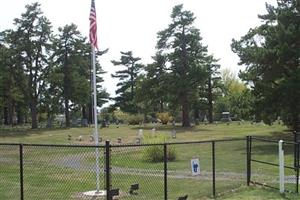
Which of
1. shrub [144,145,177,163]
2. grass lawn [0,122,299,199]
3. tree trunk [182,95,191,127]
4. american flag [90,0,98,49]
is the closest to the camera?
grass lawn [0,122,299,199]

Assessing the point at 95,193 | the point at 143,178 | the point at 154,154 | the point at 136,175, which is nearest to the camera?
the point at 95,193

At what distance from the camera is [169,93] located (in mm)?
72562

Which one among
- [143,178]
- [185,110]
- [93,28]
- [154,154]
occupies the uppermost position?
[93,28]

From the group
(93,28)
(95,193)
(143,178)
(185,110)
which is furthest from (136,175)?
(185,110)

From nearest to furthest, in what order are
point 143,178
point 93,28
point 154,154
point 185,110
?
point 93,28 → point 143,178 → point 154,154 → point 185,110

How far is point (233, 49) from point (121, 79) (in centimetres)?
5981

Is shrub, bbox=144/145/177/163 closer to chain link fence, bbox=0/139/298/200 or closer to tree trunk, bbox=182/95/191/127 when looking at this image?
chain link fence, bbox=0/139/298/200

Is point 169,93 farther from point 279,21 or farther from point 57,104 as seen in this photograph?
point 279,21

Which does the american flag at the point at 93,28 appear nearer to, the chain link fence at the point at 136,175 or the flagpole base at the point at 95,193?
the chain link fence at the point at 136,175

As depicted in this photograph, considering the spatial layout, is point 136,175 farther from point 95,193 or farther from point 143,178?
point 95,193

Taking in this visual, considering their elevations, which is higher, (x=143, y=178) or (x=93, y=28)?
(x=93, y=28)

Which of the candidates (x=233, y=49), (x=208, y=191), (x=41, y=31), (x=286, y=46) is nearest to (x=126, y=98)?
(x=41, y=31)

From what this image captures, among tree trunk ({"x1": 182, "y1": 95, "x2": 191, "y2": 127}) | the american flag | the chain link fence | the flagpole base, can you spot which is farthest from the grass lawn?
tree trunk ({"x1": 182, "y1": 95, "x2": 191, "y2": 127})

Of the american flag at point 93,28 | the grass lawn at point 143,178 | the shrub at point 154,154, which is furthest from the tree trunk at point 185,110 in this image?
the american flag at point 93,28
